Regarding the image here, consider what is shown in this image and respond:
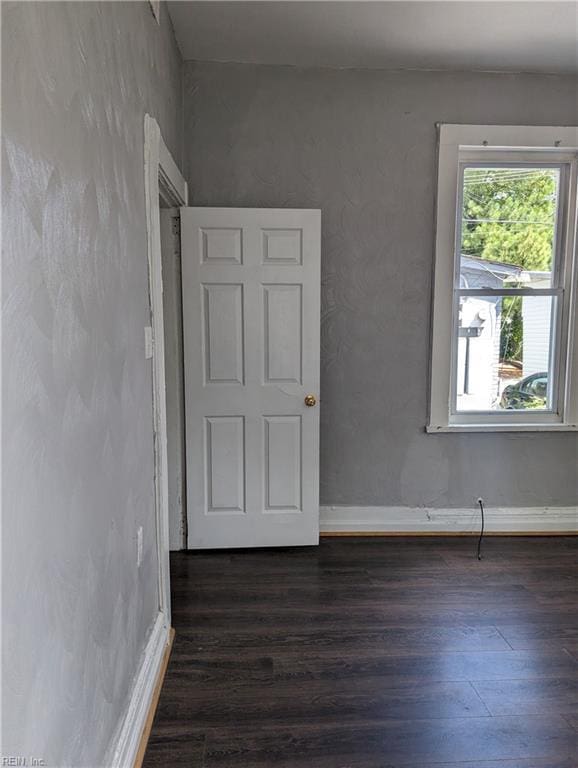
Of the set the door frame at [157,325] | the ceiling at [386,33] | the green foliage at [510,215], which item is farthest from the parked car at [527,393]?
the door frame at [157,325]

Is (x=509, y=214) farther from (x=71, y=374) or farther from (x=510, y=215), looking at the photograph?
(x=71, y=374)

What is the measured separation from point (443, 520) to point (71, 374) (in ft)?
9.10

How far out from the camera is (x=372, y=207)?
310 cm

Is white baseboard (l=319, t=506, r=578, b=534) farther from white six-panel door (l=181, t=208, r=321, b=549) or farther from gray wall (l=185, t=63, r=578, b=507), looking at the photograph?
white six-panel door (l=181, t=208, r=321, b=549)

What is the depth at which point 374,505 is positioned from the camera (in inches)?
130

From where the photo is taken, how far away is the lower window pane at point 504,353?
129 inches

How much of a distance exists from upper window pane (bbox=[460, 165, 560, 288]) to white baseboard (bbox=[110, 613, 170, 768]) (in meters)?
2.56

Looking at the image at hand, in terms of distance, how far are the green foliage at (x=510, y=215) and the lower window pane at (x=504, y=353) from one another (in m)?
0.27

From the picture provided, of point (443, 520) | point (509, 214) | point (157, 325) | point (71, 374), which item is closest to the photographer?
point (71, 374)

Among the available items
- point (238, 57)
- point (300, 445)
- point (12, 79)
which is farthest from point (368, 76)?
point (12, 79)

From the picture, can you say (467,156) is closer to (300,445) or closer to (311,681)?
(300,445)

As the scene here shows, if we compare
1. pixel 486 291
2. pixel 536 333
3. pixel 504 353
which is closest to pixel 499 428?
pixel 504 353

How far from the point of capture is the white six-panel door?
2.88 m

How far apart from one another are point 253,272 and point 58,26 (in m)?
1.85
